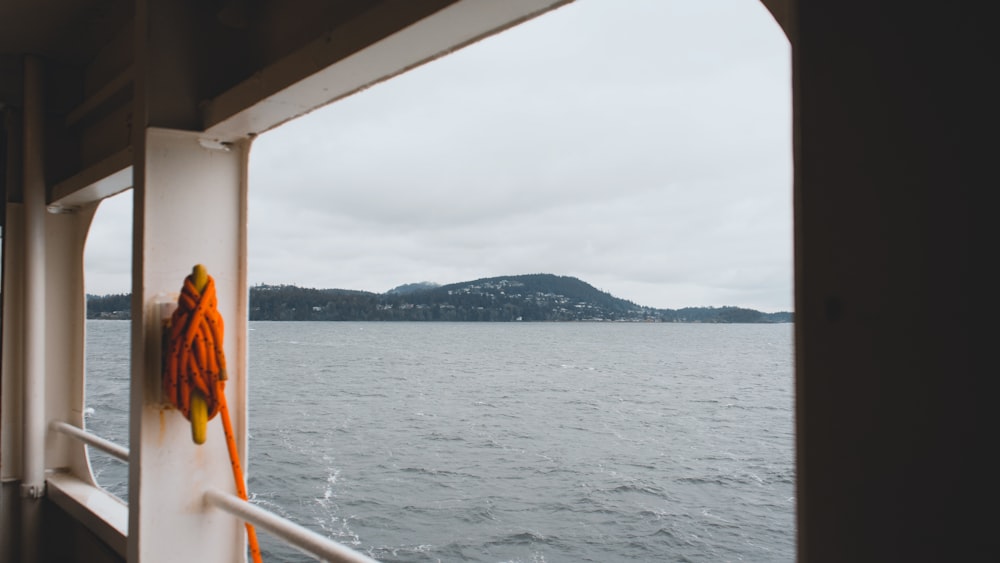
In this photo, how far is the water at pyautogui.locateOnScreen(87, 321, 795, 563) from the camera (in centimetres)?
1730

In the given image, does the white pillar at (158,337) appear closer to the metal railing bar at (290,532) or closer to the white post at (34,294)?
the metal railing bar at (290,532)

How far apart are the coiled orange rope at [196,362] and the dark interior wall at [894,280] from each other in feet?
6.31

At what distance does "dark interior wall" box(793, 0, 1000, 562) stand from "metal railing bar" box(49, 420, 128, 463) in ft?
8.64

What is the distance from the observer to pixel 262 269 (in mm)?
72625

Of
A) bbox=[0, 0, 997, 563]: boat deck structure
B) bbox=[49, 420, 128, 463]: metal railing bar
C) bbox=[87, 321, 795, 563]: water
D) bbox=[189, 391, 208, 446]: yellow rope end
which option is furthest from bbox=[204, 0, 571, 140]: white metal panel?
bbox=[87, 321, 795, 563]: water

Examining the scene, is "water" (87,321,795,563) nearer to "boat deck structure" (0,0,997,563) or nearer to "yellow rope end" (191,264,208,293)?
"boat deck structure" (0,0,997,563)

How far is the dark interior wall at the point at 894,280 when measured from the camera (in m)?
0.49

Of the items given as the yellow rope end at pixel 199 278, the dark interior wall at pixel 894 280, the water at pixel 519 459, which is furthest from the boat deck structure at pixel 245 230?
the water at pixel 519 459

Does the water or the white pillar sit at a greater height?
the white pillar

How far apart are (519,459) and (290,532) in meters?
23.5

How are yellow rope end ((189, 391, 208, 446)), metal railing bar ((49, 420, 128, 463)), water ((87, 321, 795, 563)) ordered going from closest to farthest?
yellow rope end ((189, 391, 208, 446))
metal railing bar ((49, 420, 128, 463))
water ((87, 321, 795, 563))

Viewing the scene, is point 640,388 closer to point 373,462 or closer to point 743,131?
point 373,462

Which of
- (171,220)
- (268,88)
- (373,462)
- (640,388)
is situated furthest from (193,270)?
(640,388)

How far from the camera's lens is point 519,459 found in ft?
80.0
